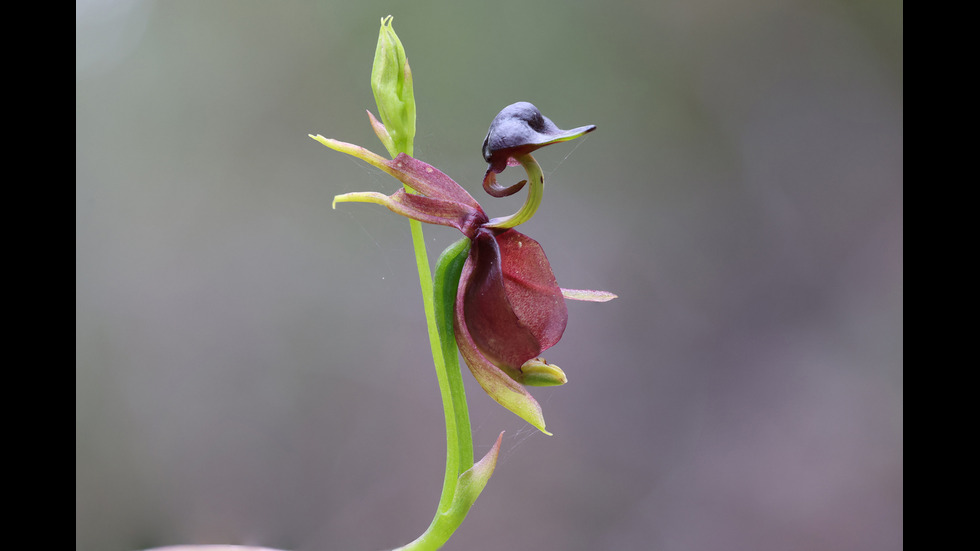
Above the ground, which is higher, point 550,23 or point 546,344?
point 550,23

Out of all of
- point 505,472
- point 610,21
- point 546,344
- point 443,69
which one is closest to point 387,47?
point 546,344

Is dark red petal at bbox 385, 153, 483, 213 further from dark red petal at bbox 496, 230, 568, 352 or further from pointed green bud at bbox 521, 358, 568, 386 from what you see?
pointed green bud at bbox 521, 358, 568, 386

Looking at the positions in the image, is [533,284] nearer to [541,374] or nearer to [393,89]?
[541,374]

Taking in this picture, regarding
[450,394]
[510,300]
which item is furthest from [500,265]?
[450,394]

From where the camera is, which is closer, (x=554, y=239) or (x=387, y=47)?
(x=387, y=47)

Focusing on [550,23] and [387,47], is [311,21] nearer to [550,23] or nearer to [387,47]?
[550,23]

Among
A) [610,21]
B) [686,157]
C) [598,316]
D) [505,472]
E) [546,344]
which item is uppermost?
[610,21]
